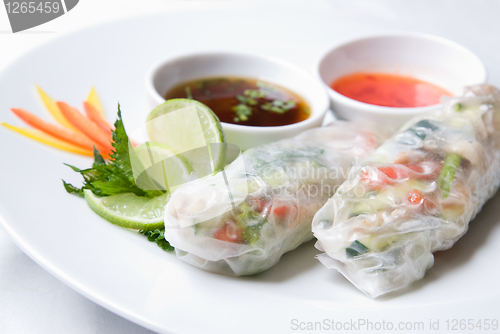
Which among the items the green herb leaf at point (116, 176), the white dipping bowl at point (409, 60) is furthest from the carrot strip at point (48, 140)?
the white dipping bowl at point (409, 60)

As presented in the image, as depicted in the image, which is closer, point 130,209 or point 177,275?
point 177,275

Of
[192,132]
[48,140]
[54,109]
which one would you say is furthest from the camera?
[54,109]

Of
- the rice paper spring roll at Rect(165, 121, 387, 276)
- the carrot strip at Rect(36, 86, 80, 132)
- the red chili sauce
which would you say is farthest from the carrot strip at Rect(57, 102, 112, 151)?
the red chili sauce

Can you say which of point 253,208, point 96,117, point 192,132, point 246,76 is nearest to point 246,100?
point 246,76

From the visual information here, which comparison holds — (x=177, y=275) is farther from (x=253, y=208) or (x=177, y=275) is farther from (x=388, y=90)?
(x=388, y=90)

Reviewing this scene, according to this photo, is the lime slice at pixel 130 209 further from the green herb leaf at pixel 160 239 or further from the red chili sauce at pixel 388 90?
the red chili sauce at pixel 388 90

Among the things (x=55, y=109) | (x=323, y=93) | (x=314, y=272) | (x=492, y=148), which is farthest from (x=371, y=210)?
(x=55, y=109)
